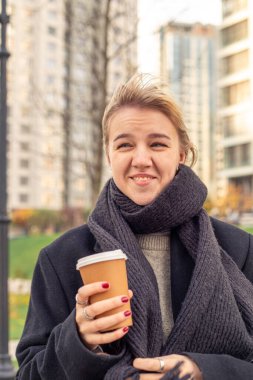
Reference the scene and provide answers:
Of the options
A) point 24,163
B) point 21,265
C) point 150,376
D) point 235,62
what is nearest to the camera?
point 150,376

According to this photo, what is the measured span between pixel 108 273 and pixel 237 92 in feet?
172

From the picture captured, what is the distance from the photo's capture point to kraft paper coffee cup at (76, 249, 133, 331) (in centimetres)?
142

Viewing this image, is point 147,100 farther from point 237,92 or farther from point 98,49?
point 237,92

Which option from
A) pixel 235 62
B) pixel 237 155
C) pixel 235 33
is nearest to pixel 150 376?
pixel 237 155

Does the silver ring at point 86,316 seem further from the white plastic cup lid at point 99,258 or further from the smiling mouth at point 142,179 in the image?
the smiling mouth at point 142,179

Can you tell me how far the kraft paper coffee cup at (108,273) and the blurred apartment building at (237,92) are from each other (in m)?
49.5

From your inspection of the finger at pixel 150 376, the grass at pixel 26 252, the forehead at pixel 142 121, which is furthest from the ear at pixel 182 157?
the grass at pixel 26 252

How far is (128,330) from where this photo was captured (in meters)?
1.55

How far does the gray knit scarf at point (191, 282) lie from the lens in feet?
5.33

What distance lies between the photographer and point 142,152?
173 cm

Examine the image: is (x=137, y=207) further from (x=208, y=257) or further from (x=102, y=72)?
(x=102, y=72)

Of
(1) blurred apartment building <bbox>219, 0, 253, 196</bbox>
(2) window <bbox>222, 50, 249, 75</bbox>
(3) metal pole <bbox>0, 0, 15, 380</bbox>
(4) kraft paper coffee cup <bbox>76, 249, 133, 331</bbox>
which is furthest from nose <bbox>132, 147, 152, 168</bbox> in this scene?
(2) window <bbox>222, 50, 249, 75</bbox>

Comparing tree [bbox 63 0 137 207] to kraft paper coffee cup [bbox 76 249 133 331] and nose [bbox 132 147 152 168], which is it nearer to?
nose [bbox 132 147 152 168]

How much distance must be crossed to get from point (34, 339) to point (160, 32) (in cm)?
668
